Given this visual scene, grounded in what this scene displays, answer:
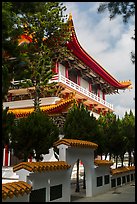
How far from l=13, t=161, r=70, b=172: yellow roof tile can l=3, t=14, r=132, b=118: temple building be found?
919cm

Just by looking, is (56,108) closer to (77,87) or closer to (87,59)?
(77,87)

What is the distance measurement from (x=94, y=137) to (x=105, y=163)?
124cm

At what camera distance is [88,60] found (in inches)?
1006

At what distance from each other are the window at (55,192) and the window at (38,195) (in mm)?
444

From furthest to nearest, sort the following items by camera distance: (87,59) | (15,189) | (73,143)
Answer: (87,59), (73,143), (15,189)

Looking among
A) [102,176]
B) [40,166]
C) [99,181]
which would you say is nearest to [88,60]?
[102,176]

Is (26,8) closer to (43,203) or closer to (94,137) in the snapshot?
(43,203)

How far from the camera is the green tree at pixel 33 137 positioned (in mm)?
10617

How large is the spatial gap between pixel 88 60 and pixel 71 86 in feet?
14.3

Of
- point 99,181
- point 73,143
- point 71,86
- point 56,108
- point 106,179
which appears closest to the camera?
point 73,143

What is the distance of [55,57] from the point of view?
73.0ft

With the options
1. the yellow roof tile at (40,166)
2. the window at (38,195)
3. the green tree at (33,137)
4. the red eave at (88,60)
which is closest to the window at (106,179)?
the green tree at (33,137)

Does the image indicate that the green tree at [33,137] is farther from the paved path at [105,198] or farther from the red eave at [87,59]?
the red eave at [87,59]

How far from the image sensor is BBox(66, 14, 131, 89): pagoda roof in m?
22.5
